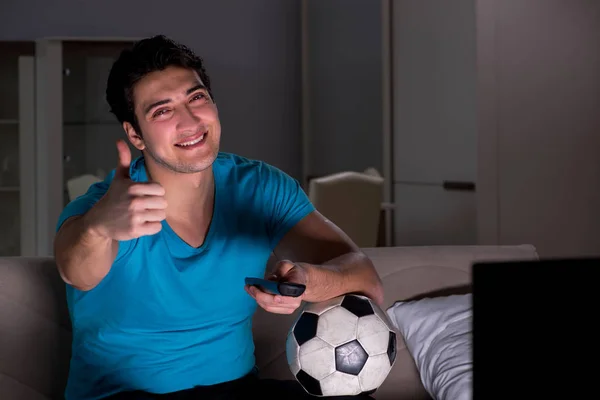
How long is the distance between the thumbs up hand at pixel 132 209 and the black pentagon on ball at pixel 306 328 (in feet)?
1.58

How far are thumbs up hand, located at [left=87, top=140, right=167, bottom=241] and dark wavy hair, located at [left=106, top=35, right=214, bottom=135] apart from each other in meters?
0.44

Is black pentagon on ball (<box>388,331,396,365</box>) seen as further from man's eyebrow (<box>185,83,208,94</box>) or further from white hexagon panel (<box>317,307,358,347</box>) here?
man's eyebrow (<box>185,83,208,94</box>)

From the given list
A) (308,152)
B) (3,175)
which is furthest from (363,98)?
(3,175)

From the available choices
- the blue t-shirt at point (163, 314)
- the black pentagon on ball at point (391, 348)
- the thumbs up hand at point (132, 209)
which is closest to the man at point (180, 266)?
the blue t-shirt at point (163, 314)

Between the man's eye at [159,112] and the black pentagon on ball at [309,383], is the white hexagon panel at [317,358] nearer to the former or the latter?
the black pentagon on ball at [309,383]

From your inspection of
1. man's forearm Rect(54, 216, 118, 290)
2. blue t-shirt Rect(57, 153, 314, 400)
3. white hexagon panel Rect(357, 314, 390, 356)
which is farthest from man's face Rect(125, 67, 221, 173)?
white hexagon panel Rect(357, 314, 390, 356)

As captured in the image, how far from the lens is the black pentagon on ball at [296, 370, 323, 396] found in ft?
5.21

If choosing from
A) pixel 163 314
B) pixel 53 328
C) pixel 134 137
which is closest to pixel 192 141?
pixel 134 137

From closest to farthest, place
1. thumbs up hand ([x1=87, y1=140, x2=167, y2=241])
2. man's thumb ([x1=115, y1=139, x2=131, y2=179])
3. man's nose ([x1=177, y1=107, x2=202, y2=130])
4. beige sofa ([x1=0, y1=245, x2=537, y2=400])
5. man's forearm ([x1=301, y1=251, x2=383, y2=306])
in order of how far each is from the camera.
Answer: thumbs up hand ([x1=87, y1=140, x2=167, y2=241]), man's thumb ([x1=115, y1=139, x2=131, y2=179]), man's forearm ([x1=301, y1=251, x2=383, y2=306]), man's nose ([x1=177, y1=107, x2=202, y2=130]), beige sofa ([x1=0, y1=245, x2=537, y2=400])

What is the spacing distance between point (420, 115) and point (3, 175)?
268 cm

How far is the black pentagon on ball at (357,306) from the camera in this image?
1.61m

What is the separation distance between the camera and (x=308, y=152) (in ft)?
17.9

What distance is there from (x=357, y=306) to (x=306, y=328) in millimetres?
113

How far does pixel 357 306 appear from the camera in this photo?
63.6 inches
